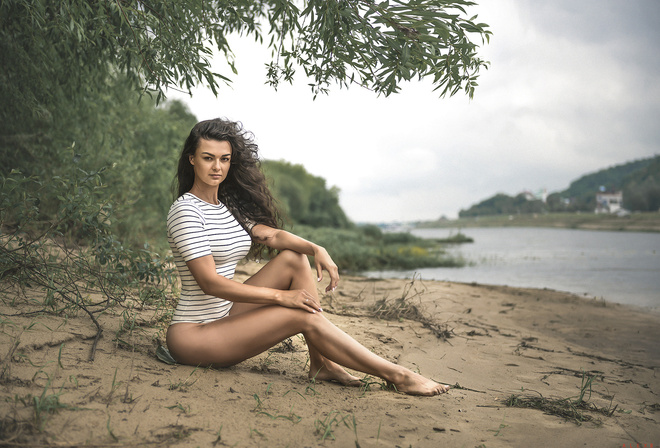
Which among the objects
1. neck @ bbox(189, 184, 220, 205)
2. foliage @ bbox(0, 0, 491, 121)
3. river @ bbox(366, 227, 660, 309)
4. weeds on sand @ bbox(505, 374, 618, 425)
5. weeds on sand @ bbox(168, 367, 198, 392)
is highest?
foliage @ bbox(0, 0, 491, 121)

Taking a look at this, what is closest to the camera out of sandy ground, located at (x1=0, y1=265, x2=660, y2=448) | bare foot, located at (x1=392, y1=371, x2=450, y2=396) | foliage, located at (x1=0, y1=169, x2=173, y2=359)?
sandy ground, located at (x1=0, y1=265, x2=660, y2=448)

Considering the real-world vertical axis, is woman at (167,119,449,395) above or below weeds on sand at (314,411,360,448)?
above

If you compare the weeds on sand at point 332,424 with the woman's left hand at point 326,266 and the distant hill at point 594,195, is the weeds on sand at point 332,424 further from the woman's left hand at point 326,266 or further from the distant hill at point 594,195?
the distant hill at point 594,195

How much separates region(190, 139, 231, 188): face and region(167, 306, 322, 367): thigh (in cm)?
82

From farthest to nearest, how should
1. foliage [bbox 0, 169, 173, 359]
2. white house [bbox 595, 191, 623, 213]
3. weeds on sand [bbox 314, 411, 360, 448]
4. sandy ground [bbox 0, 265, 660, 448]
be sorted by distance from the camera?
white house [bbox 595, 191, 623, 213] → foliage [bbox 0, 169, 173, 359] → weeds on sand [bbox 314, 411, 360, 448] → sandy ground [bbox 0, 265, 660, 448]

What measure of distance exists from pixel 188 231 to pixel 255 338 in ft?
2.27

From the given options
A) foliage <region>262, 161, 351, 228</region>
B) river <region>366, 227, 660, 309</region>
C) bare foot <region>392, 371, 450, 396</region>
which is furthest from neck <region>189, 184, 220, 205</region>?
foliage <region>262, 161, 351, 228</region>

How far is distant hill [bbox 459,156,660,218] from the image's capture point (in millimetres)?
37359

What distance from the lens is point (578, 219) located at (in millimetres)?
44031

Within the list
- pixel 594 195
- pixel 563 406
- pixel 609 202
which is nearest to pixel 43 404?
pixel 563 406

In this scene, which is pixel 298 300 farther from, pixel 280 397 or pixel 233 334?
pixel 280 397

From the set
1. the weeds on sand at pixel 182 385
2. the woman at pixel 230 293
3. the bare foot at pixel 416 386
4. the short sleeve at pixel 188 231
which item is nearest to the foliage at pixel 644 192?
the bare foot at pixel 416 386

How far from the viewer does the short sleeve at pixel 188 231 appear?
261 cm

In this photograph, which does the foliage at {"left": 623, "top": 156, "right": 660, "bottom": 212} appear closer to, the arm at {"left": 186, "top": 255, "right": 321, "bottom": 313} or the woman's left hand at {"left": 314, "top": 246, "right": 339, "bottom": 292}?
the woman's left hand at {"left": 314, "top": 246, "right": 339, "bottom": 292}
